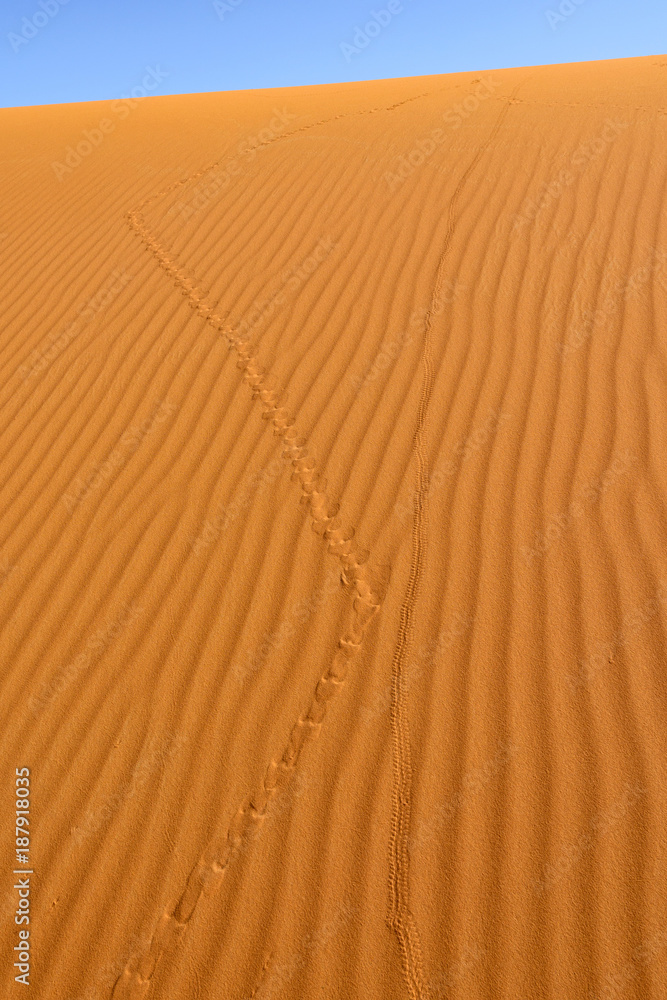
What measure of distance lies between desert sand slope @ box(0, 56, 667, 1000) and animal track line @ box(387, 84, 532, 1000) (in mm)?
11

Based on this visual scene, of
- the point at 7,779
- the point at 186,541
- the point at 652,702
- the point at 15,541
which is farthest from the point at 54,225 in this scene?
the point at 652,702

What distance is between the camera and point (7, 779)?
2629 mm

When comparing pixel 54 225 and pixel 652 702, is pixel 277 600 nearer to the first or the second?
pixel 652 702

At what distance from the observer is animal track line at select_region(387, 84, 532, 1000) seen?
202 centimetres

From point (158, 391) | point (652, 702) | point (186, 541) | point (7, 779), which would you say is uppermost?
point (158, 391)

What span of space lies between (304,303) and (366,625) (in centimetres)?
286
